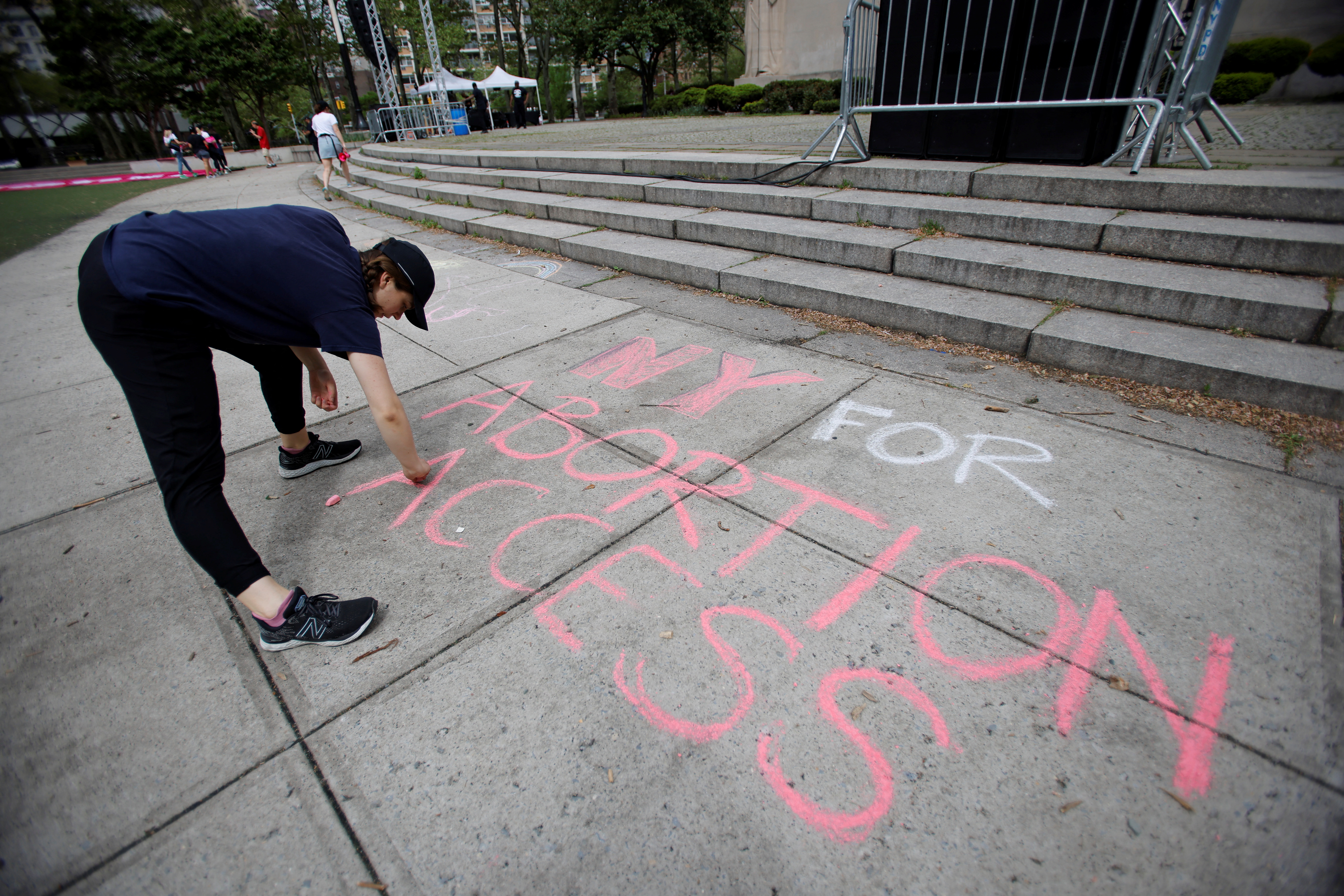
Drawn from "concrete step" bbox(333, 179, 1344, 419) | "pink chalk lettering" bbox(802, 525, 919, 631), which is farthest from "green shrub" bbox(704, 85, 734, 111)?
"pink chalk lettering" bbox(802, 525, 919, 631)

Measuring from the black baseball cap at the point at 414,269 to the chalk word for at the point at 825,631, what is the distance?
0.89 m

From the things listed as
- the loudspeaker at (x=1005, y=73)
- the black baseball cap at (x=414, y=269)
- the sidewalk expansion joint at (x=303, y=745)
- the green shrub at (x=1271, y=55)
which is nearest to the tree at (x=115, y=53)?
the loudspeaker at (x=1005, y=73)

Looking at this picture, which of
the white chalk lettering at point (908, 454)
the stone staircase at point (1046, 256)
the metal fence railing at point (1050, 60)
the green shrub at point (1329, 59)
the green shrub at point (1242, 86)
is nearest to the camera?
the white chalk lettering at point (908, 454)

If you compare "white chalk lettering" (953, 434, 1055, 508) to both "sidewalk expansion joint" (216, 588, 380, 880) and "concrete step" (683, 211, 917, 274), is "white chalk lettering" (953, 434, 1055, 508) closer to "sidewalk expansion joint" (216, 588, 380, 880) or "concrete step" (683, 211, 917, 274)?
"concrete step" (683, 211, 917, 274)

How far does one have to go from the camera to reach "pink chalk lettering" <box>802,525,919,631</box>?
1938 millimetres

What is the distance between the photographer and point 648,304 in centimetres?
475

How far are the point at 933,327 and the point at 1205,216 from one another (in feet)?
6.37

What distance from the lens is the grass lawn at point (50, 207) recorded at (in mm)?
9641

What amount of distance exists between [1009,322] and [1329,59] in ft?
43.4

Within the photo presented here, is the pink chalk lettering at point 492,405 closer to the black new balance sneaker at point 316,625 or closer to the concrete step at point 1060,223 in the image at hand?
the black new balance sneaker at point 316,625

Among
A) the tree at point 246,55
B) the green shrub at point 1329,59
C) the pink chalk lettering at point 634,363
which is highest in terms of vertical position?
the tree at point 246,55

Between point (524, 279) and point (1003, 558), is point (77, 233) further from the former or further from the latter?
point (1003, 558)

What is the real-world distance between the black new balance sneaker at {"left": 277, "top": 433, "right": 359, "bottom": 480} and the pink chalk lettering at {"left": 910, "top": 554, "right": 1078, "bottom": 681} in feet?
9.03

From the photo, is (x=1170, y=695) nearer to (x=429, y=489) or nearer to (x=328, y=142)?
(x=429, y=489)
